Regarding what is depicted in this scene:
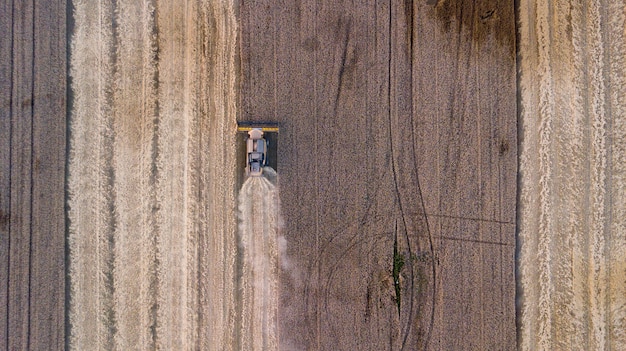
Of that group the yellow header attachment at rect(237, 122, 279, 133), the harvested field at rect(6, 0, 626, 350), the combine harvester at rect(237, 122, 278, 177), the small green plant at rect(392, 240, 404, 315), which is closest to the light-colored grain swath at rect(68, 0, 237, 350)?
the harvested field at rect(6, 0, 626, 350)

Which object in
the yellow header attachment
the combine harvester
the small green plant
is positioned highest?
the yellow header attachment

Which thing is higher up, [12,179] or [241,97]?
[241,97]

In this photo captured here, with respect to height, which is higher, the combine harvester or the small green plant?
the combine harvester

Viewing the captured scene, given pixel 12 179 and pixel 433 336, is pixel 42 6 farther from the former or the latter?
pixel 433 336

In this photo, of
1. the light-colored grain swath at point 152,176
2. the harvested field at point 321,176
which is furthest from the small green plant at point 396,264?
the light-colored grain swath at point 152,176

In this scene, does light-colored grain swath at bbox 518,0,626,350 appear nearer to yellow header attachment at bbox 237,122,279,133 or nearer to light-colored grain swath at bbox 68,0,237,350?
yellow header attachment at bbox 237,122,279,133

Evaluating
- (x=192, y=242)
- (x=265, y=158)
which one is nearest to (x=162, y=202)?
(x=192, y=242)

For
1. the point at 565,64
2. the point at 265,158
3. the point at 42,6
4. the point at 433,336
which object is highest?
the point at 42,6
